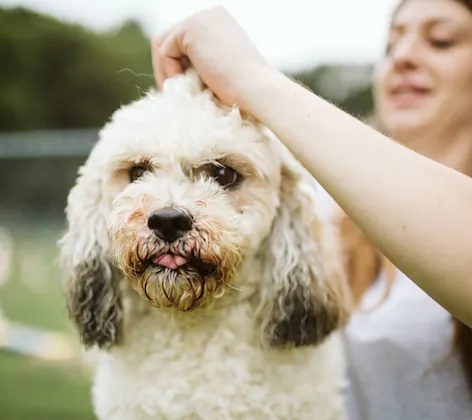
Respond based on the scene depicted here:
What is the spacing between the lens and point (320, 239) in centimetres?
191

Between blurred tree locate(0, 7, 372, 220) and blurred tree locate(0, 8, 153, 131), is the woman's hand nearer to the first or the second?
blurred tree locate(0, 7, 372, 220)

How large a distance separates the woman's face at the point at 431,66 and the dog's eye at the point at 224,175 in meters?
0.72

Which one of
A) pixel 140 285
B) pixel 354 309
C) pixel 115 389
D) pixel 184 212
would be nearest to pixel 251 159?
pixel 184 212

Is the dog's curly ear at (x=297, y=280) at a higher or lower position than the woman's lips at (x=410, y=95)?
lower

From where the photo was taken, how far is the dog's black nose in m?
1.52

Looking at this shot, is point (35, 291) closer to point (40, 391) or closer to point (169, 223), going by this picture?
point (40, 391)

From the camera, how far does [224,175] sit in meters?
1.75

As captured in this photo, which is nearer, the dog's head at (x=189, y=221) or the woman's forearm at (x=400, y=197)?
the woman's forearm at (x=400, y=197)

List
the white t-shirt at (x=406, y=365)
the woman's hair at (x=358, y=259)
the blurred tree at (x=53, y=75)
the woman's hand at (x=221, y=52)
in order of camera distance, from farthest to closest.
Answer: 1. the blurred tree at (x=53, y=75)
2. the woman's hair at (x=358, y=259)
3. the white t-shirt at (x=406, y=365)
4. the woman's hand at (x=221, y=52)

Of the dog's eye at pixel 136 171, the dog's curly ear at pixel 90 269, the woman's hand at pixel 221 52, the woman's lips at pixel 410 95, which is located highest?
the woman's hand at pixel 221 52

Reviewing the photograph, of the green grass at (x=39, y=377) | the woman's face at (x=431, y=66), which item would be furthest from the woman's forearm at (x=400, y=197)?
the green grass at (x=39, y=377)

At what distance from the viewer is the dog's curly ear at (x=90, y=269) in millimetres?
1791

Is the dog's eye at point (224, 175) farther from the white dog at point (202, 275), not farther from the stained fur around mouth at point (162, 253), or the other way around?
the stained fur around mouth at point (162, 253)

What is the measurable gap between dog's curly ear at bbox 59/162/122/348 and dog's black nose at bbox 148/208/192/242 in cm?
33
